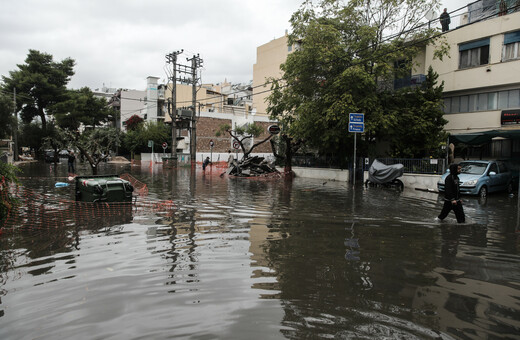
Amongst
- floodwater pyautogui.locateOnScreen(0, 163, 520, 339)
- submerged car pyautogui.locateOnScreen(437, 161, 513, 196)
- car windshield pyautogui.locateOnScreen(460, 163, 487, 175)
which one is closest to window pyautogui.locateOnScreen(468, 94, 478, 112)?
submerged car pyautogui.locateOnScreen(437, 161, 513, 196)

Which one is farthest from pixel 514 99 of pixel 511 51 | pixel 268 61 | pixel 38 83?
pixel 38 83

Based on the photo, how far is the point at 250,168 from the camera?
26.0 meters

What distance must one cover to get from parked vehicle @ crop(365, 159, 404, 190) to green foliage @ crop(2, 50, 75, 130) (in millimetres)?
42105

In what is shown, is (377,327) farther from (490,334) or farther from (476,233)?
(476,233)

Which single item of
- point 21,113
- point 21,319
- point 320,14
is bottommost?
point 21,319

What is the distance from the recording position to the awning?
17331 mm

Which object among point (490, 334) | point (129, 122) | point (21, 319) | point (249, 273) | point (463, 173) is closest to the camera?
point (490, 334)

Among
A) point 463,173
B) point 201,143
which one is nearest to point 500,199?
point 463,173

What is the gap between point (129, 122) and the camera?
66.4 metres

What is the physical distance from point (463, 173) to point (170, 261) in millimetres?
15192

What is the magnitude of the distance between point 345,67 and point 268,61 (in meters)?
40.7

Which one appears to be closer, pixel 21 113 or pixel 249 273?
pixel 249 273

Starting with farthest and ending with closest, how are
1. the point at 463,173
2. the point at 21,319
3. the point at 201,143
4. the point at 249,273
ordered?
the point at 201,143
the point at 463,173
the point at 249,273
the point at 21,319

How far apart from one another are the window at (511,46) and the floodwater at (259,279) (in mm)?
15253
